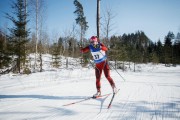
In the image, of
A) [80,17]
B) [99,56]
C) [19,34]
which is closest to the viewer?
[99,56]

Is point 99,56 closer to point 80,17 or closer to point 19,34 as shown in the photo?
point 19,34

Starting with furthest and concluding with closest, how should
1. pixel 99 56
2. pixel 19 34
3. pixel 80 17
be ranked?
pixel 80 17 → pixel 19 34 → pixel 99 56

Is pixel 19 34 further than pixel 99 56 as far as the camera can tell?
Yes

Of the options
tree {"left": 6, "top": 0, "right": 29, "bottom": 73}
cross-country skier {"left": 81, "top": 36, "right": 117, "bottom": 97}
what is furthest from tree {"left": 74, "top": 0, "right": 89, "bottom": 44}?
cross-country skier {"left": 81, "top": 36, "right": 117, "bottom": 97}

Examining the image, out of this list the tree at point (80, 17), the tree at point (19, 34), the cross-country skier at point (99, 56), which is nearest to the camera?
the cross-country skier at point (99, 56)

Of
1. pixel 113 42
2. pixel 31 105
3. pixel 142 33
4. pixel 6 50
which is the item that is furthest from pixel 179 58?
pixel 31 105

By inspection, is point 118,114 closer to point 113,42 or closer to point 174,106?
point 174,106

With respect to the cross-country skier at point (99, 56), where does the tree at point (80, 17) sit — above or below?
above

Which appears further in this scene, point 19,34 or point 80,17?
point 80,17

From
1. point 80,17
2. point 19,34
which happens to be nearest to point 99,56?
point 19,34

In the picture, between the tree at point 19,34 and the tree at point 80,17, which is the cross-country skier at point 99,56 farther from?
the tree at point 80,17

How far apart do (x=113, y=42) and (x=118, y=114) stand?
18518 mm

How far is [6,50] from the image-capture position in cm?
1623

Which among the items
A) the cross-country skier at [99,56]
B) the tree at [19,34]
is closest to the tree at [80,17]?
the tree at [19,34]
